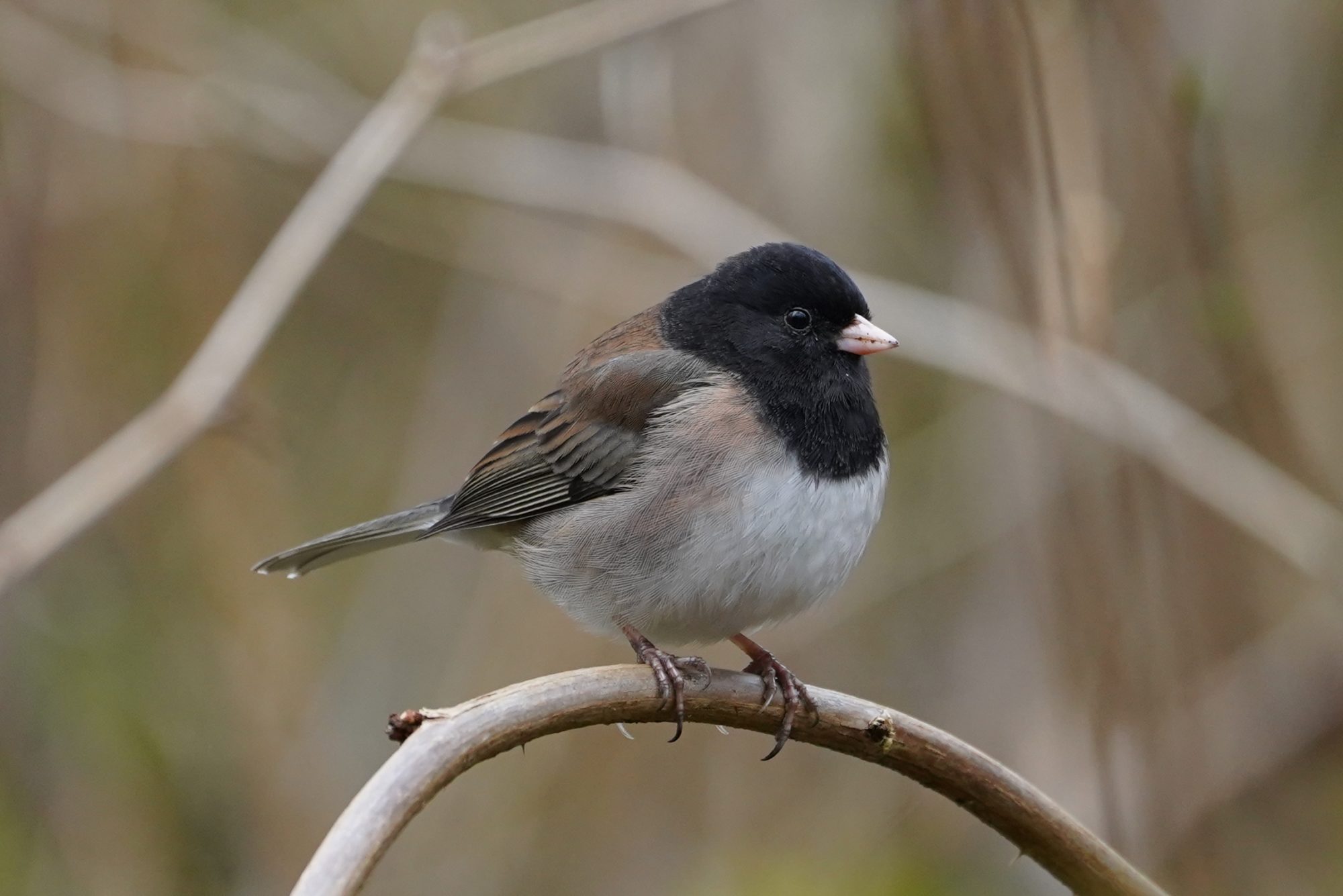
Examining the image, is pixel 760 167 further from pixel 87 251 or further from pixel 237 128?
pixel 87 251

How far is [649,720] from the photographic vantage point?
6.65ft

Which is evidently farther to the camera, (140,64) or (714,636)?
(140,64)

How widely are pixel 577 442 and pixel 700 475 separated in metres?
0.45

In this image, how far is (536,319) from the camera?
167 inches

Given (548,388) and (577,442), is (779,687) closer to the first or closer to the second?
(577,442)

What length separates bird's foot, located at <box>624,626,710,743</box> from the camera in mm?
2072

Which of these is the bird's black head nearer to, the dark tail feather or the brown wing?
the brown wing

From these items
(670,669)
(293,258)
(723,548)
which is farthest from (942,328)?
(293,258)

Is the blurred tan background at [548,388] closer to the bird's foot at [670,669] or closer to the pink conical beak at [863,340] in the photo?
the pink conical beak at [863,340]

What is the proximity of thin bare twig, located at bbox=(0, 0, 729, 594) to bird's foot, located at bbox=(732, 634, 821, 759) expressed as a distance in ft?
3.92

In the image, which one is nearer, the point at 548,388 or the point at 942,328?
the point at 942,328

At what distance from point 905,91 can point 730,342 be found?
3.50 feet

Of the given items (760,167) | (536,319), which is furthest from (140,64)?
(760,167)

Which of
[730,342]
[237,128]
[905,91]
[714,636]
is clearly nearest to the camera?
[714,636]
